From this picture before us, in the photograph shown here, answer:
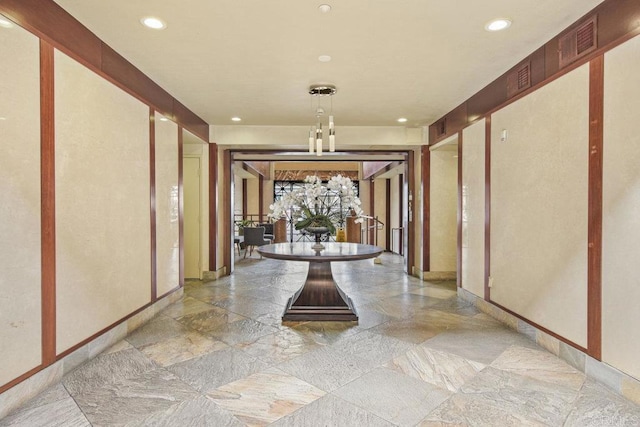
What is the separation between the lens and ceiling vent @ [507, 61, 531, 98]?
3.01 m

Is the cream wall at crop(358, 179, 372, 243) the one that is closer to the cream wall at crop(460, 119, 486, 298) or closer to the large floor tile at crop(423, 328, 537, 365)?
the cream wall at crop(460, 119, 486, 298)

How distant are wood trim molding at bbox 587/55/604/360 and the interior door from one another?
487 centimetres

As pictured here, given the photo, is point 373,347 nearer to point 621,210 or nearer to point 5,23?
point 621,210

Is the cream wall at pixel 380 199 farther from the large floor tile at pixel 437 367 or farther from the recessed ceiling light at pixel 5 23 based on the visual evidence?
the recessed ceiling light at pixel 5 23

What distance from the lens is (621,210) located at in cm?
209

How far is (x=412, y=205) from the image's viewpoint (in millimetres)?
5949

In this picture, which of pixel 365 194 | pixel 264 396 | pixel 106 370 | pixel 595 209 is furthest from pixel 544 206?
pixel 365 194

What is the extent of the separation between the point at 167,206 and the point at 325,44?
8.23ft

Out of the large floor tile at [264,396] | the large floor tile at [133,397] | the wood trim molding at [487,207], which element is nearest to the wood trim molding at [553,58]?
the wood trim molding at [487,207]

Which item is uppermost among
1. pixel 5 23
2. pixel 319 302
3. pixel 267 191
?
pixel 5 23

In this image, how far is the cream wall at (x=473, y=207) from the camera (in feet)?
12.6

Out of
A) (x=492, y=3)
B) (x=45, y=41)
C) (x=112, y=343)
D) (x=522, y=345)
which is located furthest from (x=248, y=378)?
(x=492, y=3)

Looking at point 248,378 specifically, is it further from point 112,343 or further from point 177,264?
point 177,264

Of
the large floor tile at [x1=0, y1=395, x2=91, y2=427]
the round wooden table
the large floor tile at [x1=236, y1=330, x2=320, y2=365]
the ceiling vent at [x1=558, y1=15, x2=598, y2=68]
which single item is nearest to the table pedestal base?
the round wooden table
